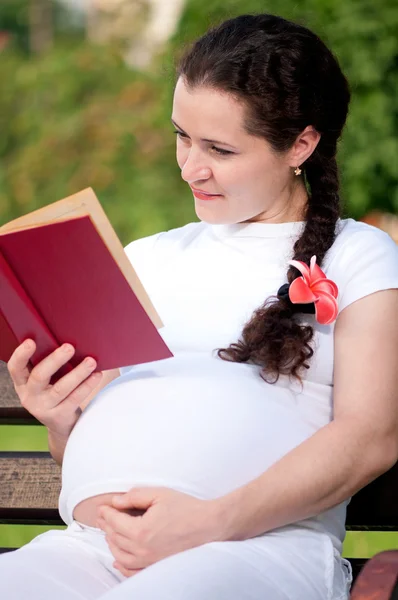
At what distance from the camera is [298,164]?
7.49ft

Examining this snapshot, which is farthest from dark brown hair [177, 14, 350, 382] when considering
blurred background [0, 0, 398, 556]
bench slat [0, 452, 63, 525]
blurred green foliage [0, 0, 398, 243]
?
blurred green foliage [0, 0, 398, 243]

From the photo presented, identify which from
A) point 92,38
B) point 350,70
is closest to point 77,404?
point 350,70

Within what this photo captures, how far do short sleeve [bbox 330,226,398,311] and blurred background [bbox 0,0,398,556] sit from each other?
2.99 meters

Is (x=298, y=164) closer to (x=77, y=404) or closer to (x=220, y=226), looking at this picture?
(x=220, y=226)

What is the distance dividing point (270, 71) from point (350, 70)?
13.1 ft

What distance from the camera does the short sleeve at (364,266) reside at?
2063 mm

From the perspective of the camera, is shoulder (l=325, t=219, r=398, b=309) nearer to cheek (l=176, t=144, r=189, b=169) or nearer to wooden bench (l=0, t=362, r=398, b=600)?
cheek (l=176, t=144, r=189, b=169)

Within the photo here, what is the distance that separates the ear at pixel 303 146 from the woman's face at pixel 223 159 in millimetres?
19

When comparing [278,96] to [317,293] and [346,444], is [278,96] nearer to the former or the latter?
[317,293]

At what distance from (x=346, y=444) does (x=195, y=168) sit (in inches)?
26.6

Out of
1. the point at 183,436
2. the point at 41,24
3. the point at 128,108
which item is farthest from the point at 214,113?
the point at 41,24

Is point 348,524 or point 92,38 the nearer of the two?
point 348,524

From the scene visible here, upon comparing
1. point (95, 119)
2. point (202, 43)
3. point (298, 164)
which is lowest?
point (95, 119)

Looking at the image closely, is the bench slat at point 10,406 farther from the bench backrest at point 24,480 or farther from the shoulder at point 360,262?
the shoulder at point 360,262
